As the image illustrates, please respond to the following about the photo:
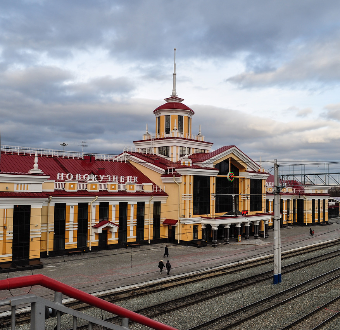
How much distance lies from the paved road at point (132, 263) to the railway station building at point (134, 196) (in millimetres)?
1984

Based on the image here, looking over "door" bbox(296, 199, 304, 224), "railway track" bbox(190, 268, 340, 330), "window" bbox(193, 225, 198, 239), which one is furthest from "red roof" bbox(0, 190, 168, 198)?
"door" bbox(296, 199, 304, 224)

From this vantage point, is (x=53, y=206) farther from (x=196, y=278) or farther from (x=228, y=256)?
(x=228, y=256)

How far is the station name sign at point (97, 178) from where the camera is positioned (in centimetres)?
3750

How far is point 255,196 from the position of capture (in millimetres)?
52688

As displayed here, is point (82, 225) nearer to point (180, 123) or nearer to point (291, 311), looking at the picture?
point (291, 311)

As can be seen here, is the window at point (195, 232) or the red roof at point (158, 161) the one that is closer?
the window at point (195, 232)

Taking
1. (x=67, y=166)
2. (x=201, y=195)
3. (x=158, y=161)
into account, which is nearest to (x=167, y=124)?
(x=158, y=161)

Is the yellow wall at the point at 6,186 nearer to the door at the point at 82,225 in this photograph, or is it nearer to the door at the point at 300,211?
the door at the point at 82,225

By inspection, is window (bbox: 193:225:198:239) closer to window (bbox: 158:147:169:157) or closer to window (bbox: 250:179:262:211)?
window (bbox: 250:179:262:211)

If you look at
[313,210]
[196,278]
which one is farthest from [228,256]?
[313,210]

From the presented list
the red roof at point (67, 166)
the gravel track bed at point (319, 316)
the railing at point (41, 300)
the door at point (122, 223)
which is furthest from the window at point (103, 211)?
the railing at point (41, 300)

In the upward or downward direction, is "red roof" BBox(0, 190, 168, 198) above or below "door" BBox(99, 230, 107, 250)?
above

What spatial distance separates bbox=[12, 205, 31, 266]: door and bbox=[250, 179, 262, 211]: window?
1295 inches

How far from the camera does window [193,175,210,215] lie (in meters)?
43.6
